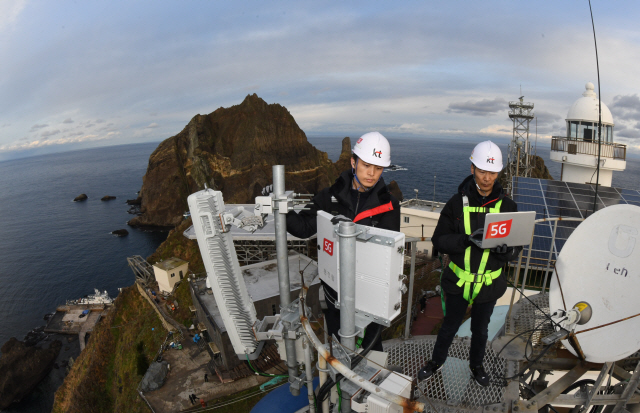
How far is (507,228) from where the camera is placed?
3.93m

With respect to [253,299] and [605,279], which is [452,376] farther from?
[253,299]

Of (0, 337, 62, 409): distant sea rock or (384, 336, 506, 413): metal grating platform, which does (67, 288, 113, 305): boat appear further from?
(384, 336, 506, 413): metal grating platform

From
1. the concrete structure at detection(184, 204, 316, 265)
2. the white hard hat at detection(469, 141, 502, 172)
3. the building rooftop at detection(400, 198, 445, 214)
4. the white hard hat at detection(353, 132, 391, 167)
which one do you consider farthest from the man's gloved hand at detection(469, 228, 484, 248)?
the concrete structure at detection(184, 204, 316, 265)

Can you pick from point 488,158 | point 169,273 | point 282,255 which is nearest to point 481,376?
point 488,158

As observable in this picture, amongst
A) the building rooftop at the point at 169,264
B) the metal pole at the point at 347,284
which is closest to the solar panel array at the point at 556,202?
the metal pole at the point at 347,284

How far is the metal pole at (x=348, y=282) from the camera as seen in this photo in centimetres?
315

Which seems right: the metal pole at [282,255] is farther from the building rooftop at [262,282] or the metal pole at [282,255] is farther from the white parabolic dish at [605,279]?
the building rooftop at [262,282]

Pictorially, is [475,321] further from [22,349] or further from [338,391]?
[22,349]

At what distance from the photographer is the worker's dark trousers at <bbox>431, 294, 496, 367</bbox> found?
4.85 m

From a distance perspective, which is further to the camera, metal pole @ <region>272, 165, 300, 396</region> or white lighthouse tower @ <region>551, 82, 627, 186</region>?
white lighthouse tower @ <region>551, 82, 627, 186</region>

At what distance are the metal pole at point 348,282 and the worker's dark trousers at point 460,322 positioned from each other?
79.5 inches

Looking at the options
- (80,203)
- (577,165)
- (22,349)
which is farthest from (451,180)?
(80,203)

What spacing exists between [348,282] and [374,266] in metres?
0.35

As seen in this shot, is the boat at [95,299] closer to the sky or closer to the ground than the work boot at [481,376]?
closer to the ground
